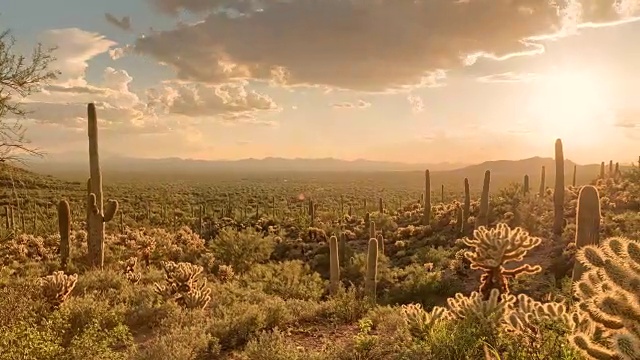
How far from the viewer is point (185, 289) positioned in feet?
39.2

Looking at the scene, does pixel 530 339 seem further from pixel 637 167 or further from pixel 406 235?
pixel 637 167

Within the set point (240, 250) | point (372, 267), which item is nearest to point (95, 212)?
point (372, 267)

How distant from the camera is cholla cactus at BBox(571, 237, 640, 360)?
3629 mm

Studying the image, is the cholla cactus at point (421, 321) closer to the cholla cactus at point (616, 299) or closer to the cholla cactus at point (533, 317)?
the cholla cactus at point (533, 317)

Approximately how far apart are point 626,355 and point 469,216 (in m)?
28.5

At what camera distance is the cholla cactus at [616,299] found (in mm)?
3629

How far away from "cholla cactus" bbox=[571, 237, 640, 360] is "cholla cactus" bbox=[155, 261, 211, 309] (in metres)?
8.77

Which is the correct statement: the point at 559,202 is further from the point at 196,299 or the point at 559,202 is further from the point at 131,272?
the point at 131,272

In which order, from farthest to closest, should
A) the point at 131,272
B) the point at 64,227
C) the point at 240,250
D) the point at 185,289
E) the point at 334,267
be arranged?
the point at 240,250
the point at 64,227
the point at 334,267
the point at 131,272
the point at 185,289

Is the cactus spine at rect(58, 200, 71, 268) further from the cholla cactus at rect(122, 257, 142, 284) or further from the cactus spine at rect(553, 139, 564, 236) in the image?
the cactus spine at rect(553, 139, 564, 236)

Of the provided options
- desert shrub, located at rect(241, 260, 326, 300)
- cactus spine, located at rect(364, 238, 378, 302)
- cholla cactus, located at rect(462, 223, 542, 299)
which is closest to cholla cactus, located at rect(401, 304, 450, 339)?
cholla cactus, located at rect(462, 223, 542, 299)

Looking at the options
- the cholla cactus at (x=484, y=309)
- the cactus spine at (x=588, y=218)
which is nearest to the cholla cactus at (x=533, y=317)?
the cholla cactus at (x=484, y=309)

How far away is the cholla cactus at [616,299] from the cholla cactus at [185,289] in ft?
28.8

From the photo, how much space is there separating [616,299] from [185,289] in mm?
9877
